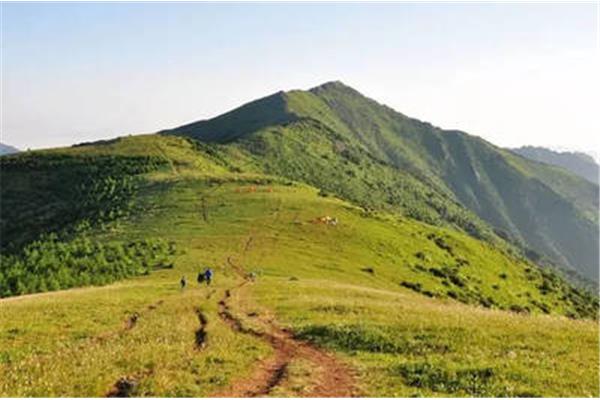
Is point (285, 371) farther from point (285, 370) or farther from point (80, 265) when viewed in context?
point (80, 265)

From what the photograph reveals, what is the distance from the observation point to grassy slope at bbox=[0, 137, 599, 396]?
22359 millimetres

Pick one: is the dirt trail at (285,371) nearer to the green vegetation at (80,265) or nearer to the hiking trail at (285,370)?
the hiking trail at (285,370)

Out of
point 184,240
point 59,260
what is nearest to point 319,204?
point 184,240

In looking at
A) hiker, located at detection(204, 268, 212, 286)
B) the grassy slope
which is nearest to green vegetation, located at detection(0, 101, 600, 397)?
the grassy slope

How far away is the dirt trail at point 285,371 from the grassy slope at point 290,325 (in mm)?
571

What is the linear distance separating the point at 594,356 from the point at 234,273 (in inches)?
1867

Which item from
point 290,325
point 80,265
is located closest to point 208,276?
point 80,265

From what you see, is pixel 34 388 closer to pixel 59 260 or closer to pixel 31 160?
pixel 59 260

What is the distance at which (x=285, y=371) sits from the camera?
80.2ft

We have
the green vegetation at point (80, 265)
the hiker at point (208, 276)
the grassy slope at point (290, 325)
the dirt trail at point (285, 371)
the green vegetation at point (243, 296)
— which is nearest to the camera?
the dirt trail at point (285, 371)

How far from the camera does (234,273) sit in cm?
7069

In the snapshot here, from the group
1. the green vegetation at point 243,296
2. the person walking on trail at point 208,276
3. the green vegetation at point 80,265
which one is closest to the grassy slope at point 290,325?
the green vegetation at point 243,296

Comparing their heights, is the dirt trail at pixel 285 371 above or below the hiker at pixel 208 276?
above

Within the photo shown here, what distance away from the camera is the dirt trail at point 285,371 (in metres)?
21.4
